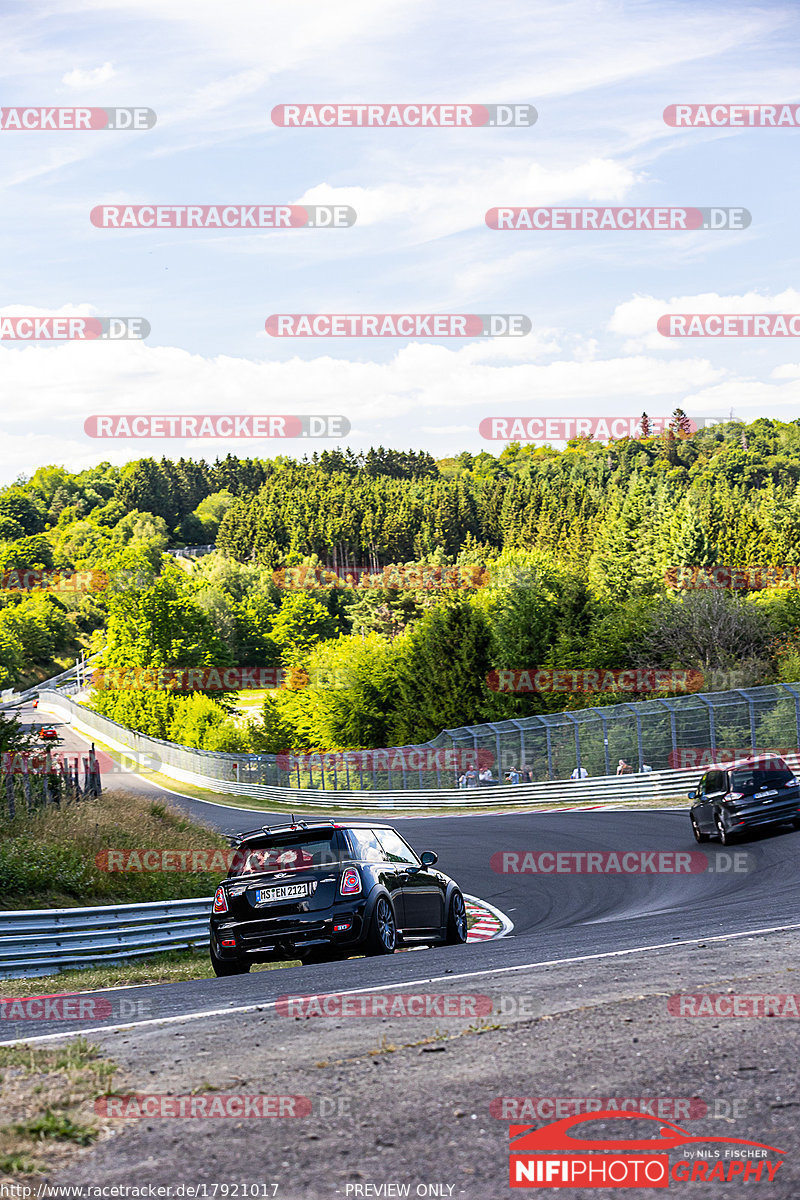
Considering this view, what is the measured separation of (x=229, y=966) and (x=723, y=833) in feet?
37.2

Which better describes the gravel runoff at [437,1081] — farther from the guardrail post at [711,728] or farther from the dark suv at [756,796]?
the guardrail post at [711,728]

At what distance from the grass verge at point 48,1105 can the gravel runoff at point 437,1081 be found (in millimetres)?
103

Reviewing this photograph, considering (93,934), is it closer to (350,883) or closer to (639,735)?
(350,883)

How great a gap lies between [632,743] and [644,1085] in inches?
1059

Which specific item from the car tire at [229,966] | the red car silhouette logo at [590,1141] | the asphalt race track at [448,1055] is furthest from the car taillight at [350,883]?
the red car silhouette logo at [590,1141]

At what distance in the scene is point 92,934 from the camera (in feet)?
40.9

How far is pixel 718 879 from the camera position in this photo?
16688 mm

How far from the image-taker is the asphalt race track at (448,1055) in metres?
4.20

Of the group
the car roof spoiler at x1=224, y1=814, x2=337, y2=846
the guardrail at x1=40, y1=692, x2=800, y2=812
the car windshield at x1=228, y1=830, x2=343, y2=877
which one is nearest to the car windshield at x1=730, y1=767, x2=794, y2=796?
the guardrail at x1=40, y1=692, x2=800, y2=812

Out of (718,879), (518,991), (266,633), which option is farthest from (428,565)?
(518,991)

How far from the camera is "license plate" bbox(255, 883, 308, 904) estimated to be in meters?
10.8

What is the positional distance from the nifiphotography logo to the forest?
148ft

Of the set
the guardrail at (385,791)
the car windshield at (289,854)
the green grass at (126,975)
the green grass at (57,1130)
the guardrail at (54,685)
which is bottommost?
the guardrail at (54,685)

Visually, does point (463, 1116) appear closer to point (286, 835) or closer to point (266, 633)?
point (286, 835)
